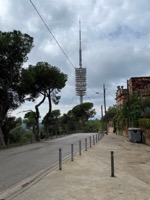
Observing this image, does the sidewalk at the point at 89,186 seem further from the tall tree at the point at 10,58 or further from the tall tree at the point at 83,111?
the tall tree at the point at 83,111

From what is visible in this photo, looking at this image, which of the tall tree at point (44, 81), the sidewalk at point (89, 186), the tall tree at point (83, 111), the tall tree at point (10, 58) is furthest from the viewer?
the tall tree at point (83, 111)

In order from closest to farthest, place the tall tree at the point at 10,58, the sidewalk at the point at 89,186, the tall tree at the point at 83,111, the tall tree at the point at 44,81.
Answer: the sidewalk at the point at 89,186 → the tall tree at the point at 10,58 → the tall tree at the point at 44,81 → the tall tree at the point at 83,111

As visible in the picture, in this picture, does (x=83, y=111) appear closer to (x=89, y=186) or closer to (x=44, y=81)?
(x=44, y=81)

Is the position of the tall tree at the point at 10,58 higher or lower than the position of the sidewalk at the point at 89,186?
higher

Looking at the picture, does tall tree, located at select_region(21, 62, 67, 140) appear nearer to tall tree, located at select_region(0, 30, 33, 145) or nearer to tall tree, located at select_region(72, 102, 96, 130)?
tall tree, located at select_region(0, 30, 33, 145)

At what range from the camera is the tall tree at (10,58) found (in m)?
42.4

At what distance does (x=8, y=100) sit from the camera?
43.9 m

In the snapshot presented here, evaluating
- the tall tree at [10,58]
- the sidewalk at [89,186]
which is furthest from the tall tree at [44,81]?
the sidewalk at [89,186]

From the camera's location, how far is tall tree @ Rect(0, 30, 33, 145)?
42.4 metres

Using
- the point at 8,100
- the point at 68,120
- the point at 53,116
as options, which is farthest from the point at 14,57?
the point at 68,120

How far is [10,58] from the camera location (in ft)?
142

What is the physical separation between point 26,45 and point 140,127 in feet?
52.2

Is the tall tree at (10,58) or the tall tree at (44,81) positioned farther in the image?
the tall tree at (44,81)

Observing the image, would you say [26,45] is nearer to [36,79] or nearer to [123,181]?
[36,79]
